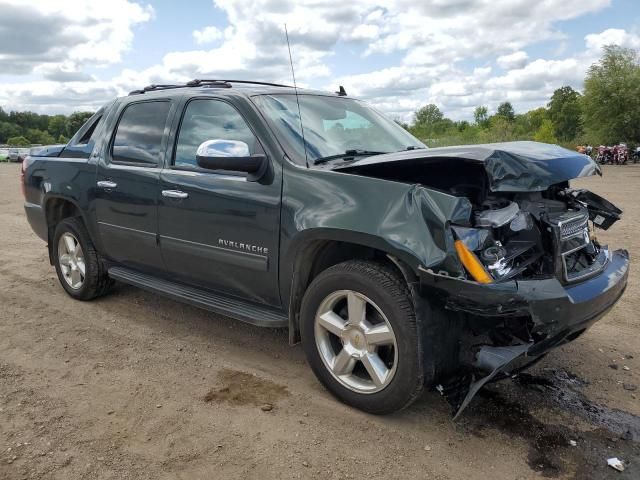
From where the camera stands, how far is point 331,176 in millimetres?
3186

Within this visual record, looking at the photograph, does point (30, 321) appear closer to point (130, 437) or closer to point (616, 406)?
point (130, 437)

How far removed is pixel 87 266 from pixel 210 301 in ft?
6.00

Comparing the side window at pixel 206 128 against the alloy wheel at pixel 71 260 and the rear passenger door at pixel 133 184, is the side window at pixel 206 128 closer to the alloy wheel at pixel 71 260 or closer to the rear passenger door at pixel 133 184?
the rear passenger door at pixel 133 184

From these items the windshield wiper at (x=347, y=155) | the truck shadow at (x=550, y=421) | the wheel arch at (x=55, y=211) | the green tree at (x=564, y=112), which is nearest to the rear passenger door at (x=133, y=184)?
the wheel arch at (x=55, y=211)

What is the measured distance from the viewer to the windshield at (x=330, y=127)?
362 centimetres

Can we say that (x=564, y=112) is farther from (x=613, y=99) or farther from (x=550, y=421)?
(x=550, y=421)

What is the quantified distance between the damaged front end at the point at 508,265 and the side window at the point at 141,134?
1867 millimetres

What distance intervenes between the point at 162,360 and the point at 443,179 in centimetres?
235

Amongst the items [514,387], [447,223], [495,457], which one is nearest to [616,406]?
[514,387]

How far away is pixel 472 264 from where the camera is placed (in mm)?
2666

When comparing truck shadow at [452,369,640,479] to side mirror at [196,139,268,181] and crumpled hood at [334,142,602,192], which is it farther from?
side mirror at [196,139,268,181]

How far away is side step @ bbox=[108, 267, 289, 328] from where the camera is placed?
3541 mm

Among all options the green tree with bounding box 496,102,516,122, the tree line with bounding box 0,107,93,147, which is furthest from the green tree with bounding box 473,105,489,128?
the tree line with bounding box 0,107,93,147

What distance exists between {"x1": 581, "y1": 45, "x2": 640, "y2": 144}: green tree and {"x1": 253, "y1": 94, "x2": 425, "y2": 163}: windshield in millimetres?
41985
